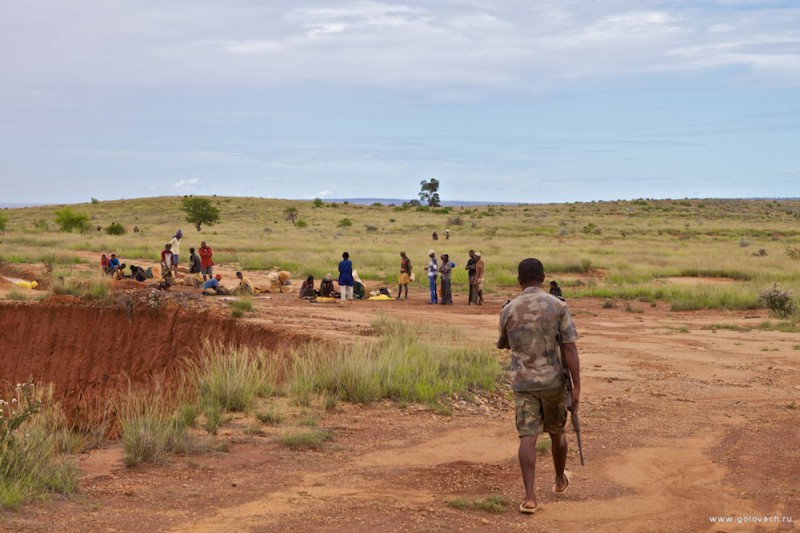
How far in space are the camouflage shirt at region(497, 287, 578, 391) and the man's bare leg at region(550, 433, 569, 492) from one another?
55 centimetres

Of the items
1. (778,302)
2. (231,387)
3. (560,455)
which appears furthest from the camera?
(778,302)

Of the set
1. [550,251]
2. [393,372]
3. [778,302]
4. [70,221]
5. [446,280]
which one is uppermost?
[70,221]

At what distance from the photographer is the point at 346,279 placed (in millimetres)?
24375

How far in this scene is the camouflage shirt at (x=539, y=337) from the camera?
21.2 ft

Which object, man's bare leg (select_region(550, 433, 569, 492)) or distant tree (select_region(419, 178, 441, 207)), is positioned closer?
man's bare leg (select_region(550, 433, 569, 492))

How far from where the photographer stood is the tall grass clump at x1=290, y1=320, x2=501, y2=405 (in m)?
10.7

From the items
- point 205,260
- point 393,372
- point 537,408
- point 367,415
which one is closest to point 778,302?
point 393,372

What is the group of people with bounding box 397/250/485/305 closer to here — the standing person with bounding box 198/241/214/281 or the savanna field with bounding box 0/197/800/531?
the savanna field with bounding box 0/197/800/531

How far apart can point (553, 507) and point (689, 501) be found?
1.27 metres

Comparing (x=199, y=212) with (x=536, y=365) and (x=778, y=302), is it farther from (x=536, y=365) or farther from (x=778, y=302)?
(x=536, y=365)

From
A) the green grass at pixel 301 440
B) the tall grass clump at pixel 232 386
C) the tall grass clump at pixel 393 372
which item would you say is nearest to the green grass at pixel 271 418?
the tall grass clump at pixel 232 386

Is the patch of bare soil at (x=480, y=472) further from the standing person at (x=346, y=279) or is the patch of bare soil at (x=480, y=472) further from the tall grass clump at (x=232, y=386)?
the standing person at (x=346, y=279)

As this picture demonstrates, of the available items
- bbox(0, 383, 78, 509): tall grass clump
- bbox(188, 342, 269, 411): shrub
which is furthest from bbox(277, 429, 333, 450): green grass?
bbox(0, 383, 78, 509): tall grass clump

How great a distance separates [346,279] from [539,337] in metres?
18.1
